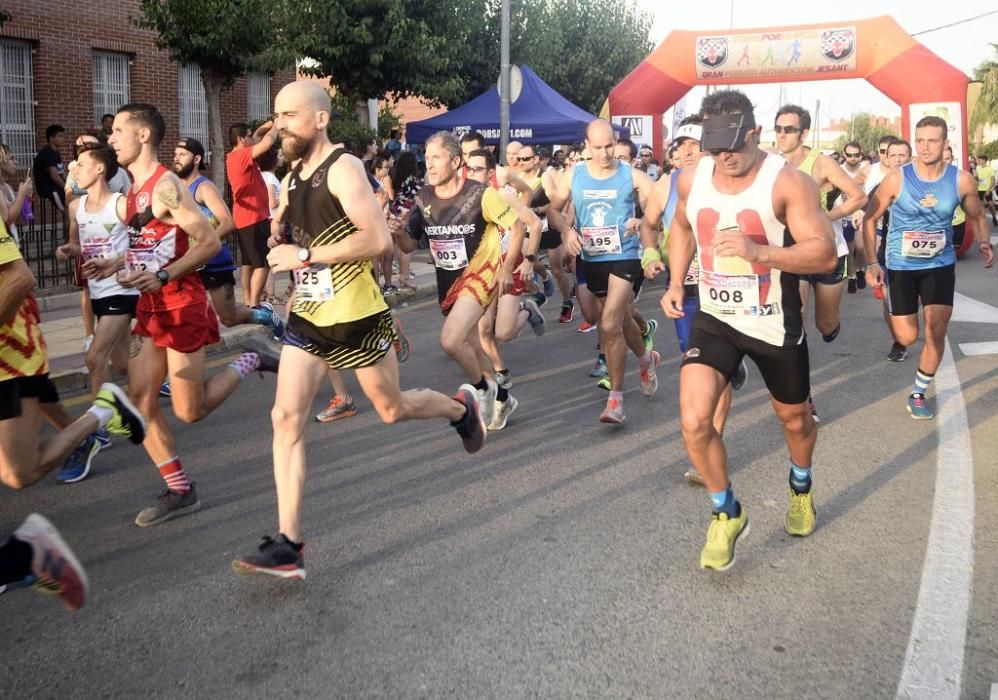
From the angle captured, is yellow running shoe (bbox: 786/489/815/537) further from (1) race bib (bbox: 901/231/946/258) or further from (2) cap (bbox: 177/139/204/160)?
(2) cap (bbox: 177/139/204/160)

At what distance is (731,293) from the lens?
438cm

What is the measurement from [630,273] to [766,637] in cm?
379

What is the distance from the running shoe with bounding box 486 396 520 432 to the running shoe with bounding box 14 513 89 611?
3.23 meters

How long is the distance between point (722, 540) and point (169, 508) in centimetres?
249

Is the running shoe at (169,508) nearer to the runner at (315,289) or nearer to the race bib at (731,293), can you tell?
the runner at (315,289)

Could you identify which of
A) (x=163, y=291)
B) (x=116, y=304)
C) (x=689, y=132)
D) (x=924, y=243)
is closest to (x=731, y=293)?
(x=163, y=291)

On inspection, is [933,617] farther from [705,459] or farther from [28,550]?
[28,550]

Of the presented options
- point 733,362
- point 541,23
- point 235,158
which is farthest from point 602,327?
point 541,23

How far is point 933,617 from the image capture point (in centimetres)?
379

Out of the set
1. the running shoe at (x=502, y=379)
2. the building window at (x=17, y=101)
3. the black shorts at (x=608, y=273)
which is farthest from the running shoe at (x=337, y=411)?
the building window at (x=17, y=101)

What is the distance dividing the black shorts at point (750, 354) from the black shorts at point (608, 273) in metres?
2.66

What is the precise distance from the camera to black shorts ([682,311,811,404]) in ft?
14.3

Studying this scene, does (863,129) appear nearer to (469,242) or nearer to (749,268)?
(469,242)

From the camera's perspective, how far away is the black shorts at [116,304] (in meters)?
6.23
